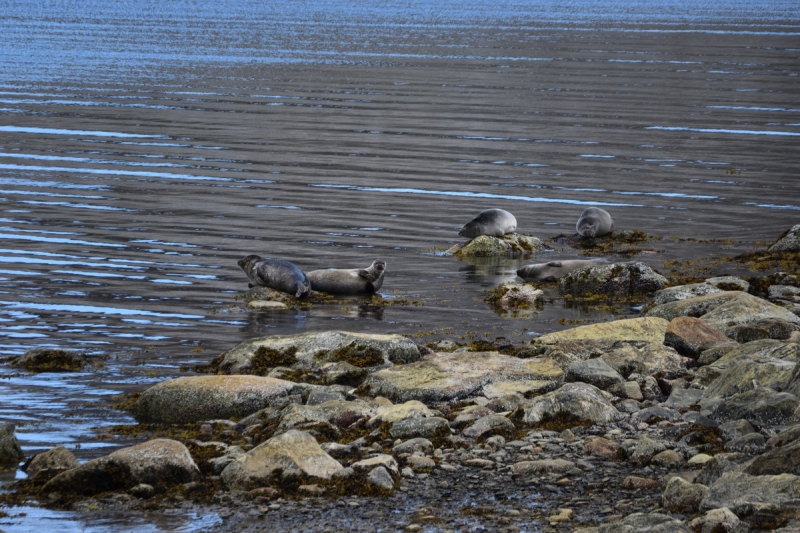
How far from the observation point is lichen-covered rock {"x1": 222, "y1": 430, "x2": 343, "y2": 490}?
29.9ft

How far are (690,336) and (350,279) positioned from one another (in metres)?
5.82

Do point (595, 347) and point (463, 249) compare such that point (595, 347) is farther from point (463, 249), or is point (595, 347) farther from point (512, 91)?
point (512, 91)

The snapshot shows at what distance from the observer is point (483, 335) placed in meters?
14.5

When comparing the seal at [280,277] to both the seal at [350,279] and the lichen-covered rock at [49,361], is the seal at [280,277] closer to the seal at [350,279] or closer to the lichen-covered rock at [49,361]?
the seal at [350,279]

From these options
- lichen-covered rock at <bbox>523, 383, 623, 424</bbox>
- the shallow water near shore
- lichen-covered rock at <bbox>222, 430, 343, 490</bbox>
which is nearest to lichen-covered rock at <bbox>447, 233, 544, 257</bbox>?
the shallow water near shore

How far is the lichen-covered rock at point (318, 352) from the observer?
42.0ft

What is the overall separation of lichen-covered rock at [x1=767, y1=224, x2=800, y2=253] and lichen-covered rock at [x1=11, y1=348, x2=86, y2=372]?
1180 cm

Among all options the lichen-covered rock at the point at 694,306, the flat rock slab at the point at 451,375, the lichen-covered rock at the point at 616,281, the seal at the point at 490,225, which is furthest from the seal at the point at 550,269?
the flat rock slab at the point at 451,375

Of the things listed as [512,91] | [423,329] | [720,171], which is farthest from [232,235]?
[512,91]

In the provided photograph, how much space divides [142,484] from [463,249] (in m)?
11.2

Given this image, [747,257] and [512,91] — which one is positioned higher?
[512,91]

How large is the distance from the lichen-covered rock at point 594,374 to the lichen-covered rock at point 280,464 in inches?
125

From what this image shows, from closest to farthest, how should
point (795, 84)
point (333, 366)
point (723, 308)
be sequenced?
point (333, 366)
point (723, 308)
point (795, 84)

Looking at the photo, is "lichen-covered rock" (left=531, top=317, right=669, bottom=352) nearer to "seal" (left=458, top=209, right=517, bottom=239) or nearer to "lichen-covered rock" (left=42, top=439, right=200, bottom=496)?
"lichen-covered rock" (left=42, top=439, right=200, bottom=496)
